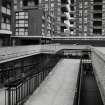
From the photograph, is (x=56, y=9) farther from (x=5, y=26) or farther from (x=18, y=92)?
(x=18, y=92)

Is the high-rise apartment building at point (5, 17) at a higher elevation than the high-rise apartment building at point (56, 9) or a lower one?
lower

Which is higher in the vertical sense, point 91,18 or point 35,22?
point 91,18

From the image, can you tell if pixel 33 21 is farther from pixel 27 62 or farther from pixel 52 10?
pixel 27 62

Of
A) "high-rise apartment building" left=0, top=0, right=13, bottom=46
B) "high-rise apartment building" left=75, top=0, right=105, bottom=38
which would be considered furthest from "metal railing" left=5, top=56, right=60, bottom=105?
"high-rise apartment building" left=75, top=0, right=105, bottom=38

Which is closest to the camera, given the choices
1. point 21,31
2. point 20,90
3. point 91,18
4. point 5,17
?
point 20,90

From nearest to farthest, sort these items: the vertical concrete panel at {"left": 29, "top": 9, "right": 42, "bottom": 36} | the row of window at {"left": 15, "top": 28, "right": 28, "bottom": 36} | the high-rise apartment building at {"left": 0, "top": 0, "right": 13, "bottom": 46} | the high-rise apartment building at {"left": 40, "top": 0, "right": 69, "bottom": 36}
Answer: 1. the high-rise apartment building at {"left": 0, "top": 0, "right": 13, "bottom": 46}
2. the row of window at {"left": 15, "top": 28, "right": 28, "bottom": 36}
3. the vertical concrete panel at {"left": 29, "top": 9, "right": 42, "bottom": 36}
4. the high-rise apartment building at {"left": 40, "top": 0, "right": 69, "bottom": 36}

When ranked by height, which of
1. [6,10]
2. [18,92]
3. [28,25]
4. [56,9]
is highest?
[56,9]

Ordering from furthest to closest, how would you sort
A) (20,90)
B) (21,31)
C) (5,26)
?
(21,31) → (5,26) → (20,90)

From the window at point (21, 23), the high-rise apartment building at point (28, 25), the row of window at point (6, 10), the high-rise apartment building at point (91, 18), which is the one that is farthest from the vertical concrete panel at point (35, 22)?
A: the row of window at point (6, 10)

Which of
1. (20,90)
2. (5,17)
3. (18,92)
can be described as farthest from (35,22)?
(18,92)

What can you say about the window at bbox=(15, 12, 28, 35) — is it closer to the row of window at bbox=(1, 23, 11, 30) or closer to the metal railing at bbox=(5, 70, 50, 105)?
the row of window at bbox=(1, 23, 11, 30)

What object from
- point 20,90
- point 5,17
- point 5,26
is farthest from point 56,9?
point 20,90

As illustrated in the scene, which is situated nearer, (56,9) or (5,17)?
(5,17)

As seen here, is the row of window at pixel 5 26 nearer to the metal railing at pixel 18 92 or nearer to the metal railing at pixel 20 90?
the metal railing at pixel 20 90
